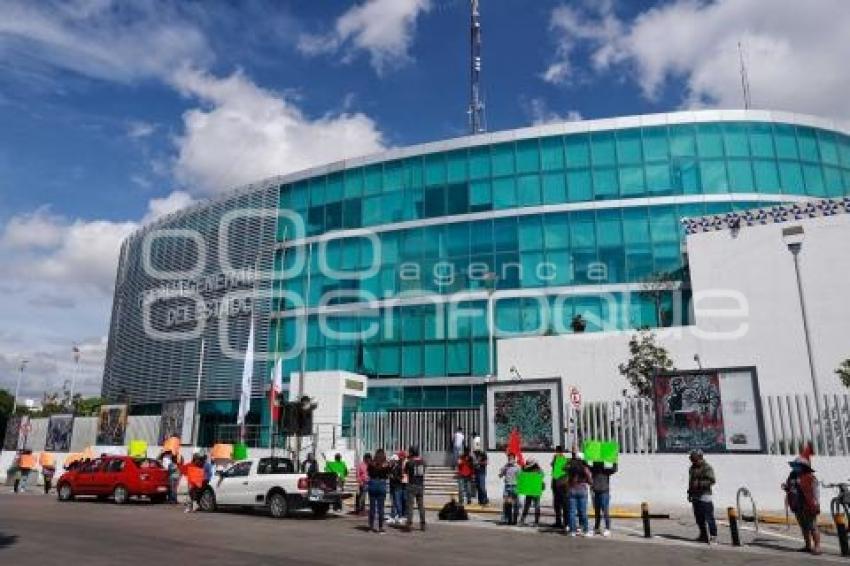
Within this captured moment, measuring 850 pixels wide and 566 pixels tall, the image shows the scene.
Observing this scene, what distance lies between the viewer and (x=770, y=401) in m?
18.3

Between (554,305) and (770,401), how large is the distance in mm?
18324

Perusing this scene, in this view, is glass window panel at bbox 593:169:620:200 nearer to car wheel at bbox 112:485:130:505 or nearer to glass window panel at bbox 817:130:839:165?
glass window panel at bbox 817:130:839:165

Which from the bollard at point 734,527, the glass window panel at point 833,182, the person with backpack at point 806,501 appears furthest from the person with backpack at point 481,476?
the glass window panel at point 833,182

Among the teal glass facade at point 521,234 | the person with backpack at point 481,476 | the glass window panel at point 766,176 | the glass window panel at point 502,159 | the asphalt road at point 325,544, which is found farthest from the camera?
the glass window panel at point 502,159

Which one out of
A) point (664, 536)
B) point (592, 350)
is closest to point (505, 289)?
point (592, 350)

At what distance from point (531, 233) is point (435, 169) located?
7679mm

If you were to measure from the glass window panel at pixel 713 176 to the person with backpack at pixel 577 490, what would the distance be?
26.1 metres

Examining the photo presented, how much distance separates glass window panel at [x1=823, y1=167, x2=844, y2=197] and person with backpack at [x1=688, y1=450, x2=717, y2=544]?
2926 centimetres

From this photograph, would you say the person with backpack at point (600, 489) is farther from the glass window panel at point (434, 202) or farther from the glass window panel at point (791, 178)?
the glass window panel at point (791, 178)

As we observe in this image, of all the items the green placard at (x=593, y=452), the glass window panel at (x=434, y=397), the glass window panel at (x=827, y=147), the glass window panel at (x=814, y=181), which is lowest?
the green placard at (x=593, y=452)

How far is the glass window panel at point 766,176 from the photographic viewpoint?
35500 mm

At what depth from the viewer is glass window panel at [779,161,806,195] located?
1400 inches

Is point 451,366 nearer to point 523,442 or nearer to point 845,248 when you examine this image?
point 523,442

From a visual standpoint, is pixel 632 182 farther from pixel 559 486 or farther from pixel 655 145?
pixel 559 486
